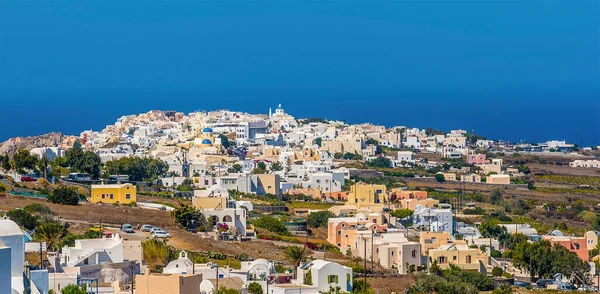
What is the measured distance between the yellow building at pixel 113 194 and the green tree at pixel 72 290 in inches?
696

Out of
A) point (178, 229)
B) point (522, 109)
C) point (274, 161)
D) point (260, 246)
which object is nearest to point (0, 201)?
point (178, 229)

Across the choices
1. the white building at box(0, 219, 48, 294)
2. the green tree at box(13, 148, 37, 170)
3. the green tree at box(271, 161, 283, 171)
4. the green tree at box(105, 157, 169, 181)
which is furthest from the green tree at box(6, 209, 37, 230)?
the green tree at box(271, 161, 283, 171)

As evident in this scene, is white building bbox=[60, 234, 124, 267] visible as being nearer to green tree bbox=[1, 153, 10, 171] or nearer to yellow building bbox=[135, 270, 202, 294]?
yellow building bbox=[135, 270, 202, 294]

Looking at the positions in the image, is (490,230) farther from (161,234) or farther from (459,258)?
(161,234)

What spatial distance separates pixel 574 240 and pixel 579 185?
87.8 feet

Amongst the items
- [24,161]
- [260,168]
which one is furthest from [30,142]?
[24,161]

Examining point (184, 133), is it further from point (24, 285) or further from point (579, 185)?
point (24, 285)

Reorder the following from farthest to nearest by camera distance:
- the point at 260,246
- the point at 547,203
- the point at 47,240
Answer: the point at 547,203
the point at 260,246
the point at 47,240

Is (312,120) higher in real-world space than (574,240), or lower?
higher

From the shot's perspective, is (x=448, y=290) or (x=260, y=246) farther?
(x=260, y=246)

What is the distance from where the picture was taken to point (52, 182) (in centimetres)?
4344

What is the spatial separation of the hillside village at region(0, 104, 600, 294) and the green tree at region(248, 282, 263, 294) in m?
0.03

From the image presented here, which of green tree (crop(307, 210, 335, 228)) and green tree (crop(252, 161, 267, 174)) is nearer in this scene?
green tree (crop(307, 210, 335, 228))

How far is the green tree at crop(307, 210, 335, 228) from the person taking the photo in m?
41.7
